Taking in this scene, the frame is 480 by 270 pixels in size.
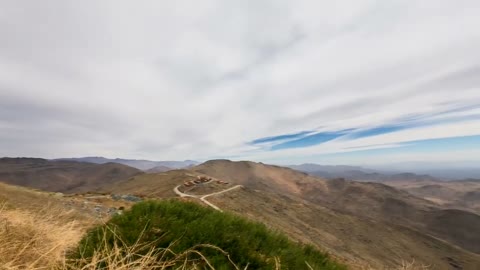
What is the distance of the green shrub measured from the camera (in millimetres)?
5500

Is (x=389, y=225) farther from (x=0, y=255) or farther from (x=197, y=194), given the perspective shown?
(x=0, y=255)

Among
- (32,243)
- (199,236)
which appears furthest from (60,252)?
(199,236)

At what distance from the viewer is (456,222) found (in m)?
187

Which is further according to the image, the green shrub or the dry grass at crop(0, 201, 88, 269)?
the green shrub

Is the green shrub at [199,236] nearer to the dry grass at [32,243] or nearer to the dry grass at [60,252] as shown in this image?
the dry grass at [60,252]

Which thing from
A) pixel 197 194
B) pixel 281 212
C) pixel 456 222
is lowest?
pixel 456 222

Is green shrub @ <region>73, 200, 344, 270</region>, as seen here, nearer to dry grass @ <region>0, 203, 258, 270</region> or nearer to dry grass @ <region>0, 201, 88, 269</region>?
dry grass @ <region>0, 203, 258, 270</region>

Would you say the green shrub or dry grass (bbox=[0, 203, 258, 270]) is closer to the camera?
dry grass (bbox=[0, 203, 258, 270])

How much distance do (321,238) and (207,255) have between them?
251 feet

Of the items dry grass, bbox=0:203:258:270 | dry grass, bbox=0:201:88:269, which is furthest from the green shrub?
dry grass, bbox=0:201:88:269

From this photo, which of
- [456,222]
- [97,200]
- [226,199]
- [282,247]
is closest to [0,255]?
[282,247]

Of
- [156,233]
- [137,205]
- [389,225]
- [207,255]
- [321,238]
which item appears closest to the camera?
[207,255]

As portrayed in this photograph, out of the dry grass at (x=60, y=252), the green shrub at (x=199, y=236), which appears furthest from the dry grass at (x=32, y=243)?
the green shrub at (x=199, y=236)

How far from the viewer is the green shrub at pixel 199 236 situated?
5.50 m
